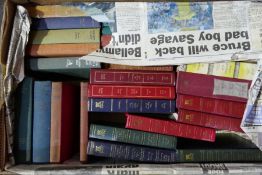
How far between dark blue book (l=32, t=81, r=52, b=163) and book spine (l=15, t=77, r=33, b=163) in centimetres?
1

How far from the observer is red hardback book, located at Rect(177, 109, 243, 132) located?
80 centimetres

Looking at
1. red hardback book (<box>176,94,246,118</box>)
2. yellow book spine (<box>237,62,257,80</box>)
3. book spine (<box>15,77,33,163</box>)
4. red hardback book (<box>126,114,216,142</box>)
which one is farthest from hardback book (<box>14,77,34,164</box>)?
yellow book spine (<box>237,62,257,80</box>)

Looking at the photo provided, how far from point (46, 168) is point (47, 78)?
27 centimetres

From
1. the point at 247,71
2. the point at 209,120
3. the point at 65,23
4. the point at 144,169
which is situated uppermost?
the point at 65,23

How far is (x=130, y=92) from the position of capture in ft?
2.65

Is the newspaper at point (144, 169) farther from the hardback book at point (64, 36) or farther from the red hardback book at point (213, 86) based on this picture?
the hardback book at point (64, 36)

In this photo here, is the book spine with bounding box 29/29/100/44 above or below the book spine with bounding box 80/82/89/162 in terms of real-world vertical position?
above

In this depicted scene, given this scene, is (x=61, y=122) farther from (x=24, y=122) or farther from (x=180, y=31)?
(x=180, y=31)

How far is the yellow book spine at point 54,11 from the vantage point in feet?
2.75

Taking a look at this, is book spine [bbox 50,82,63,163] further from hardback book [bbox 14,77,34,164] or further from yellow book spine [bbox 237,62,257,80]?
yellow book spine [bbox 237,62,257,80]

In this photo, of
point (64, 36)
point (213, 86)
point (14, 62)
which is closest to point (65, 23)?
point (64, 36)

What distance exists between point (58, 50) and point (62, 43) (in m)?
0.02

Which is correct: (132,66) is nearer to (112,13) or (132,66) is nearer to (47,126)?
(112,13)

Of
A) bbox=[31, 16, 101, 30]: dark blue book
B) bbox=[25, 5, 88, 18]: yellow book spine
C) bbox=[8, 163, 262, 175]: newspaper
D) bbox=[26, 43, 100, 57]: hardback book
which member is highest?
bbox=[25, 5, 88, 18]: yellow book spine
